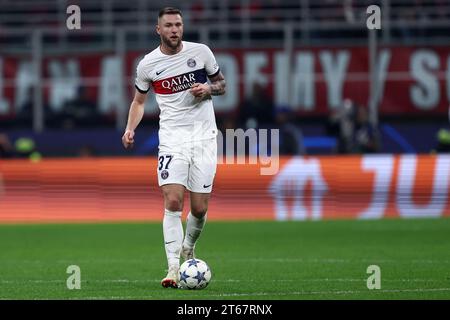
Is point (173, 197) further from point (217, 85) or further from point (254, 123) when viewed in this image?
point (254, 123)

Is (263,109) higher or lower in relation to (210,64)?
lower

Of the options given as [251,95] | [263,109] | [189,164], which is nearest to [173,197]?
[189,164]

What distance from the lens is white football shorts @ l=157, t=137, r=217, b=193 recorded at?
11.2 metres

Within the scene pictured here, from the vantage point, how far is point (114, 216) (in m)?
22.7

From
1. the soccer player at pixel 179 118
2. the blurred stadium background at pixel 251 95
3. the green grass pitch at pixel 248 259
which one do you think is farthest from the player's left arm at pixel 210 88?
the blurred stadium background at pixel 251 95

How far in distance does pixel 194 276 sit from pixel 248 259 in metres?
3.84

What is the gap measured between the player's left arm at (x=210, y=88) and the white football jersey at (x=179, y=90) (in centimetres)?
14

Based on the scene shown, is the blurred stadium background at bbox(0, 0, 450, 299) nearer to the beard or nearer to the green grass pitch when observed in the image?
the green grass pitch

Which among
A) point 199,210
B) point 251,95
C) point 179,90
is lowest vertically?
point 251,95

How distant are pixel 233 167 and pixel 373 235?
4674 millimetres

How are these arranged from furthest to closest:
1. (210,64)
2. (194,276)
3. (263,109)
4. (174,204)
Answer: (263,109) < (210,64) < (174,204) < (194,276)

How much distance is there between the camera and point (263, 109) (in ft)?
83.5

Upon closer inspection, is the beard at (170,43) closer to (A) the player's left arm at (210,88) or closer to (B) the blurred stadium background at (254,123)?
(A) the player's left arm at (210,88)

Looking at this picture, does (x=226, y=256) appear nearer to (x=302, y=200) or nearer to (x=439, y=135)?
(x=302, y=200)
